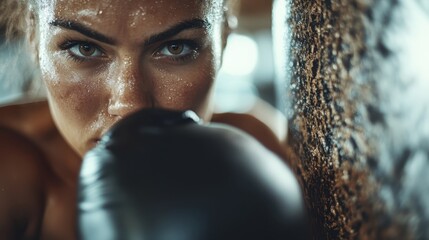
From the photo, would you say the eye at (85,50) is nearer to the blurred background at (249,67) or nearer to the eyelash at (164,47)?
the eyelash at (164,47)

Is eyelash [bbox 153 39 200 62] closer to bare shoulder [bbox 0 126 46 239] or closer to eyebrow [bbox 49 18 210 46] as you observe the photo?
eyebrow [bbox 49 18 210 46]

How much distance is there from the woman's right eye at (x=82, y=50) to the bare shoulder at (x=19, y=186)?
33 centimetres

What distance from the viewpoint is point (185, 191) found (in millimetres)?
550

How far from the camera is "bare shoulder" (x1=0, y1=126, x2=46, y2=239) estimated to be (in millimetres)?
1106

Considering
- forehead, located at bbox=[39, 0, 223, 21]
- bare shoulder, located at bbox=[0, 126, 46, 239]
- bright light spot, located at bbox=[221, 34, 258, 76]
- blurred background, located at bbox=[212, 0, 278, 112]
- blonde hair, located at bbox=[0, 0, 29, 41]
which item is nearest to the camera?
forehead, located at bbox=[39, 0, 223, 21]

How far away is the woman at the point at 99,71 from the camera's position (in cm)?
93

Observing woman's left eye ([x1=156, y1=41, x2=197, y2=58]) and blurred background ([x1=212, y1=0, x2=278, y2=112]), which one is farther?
blurred background ([x1=212, y1=0, x2=278, y2=112])

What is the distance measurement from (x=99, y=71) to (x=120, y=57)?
70 millimetres

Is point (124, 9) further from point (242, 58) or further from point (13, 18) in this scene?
point (242, 58)

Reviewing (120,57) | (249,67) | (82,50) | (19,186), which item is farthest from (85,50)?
(249,67)

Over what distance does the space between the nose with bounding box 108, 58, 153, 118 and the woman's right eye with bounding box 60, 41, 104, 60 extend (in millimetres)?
76

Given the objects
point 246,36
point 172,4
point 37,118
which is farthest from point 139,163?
point 246,36

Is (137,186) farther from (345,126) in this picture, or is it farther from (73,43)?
(73,43)

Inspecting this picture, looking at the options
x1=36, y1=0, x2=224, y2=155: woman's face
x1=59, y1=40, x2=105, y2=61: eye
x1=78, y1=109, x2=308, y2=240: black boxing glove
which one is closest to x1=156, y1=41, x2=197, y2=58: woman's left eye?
x1=36, y1=0, x2=224, y2=155: woman's face
